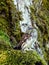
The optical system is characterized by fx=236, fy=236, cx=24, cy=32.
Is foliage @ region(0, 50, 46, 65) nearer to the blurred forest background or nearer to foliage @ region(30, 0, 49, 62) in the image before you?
the blurred forest background

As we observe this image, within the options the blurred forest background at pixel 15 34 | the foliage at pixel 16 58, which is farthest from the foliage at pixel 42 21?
the foliage at pixel 16 58

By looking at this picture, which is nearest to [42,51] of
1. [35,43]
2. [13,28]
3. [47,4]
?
[35,43]

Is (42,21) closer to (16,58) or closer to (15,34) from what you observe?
(15,34)

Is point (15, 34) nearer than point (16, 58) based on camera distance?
No

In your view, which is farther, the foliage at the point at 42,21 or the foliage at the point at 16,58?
the foliage at the point at 42,21

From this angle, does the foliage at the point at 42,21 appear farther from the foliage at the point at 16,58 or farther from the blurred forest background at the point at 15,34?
the foliage at the point at 16,58

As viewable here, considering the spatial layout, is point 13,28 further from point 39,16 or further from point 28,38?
point 39,16

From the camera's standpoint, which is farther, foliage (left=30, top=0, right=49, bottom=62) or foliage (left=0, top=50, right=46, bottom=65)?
foliage (left=30, top=0, right=49, bottom=62)

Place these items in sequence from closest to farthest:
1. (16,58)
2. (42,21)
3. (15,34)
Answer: (16,58), (15,34), (42,21)

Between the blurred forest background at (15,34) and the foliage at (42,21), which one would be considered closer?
the blurred forest background at (15,34)

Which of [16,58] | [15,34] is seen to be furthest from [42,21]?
[16,58]

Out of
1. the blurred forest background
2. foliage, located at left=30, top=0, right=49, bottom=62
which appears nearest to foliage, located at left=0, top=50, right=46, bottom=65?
the blurred forest background
